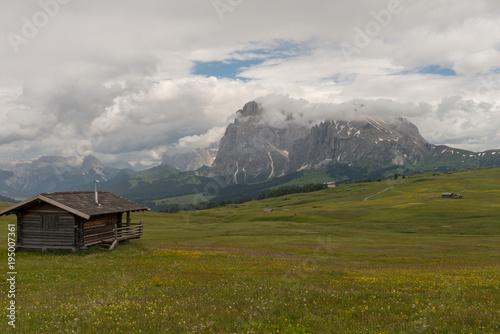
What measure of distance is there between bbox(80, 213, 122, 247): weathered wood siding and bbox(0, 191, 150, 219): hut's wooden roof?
1352mm

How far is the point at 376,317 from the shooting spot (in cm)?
1116

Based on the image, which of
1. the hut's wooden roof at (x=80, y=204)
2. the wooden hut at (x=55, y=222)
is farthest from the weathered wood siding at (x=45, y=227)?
the hut's wooden roof at (x=80, y=204)

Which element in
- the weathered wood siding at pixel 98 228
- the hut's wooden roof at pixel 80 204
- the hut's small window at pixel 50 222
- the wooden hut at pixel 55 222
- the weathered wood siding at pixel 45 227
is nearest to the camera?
the hut's wooden roof at pixel 80 204

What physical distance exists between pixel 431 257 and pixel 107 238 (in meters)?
38.5

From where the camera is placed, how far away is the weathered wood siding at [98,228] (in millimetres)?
36125

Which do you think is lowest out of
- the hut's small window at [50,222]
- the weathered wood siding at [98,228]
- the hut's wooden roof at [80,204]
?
the weathered wood siding at [98,228]

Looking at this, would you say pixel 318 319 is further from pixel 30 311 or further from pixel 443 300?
pixel 30 311

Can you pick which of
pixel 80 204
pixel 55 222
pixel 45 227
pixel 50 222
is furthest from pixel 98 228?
pixel 45 227

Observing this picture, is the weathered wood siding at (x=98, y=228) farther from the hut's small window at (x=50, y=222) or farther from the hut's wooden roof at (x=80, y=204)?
the hut's small window at (x=50, y=222)

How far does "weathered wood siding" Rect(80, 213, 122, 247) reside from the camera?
3612 centimetres

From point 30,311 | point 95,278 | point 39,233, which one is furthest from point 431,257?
point 39,233

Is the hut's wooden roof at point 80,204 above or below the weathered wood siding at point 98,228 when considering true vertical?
above

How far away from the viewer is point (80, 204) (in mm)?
36750

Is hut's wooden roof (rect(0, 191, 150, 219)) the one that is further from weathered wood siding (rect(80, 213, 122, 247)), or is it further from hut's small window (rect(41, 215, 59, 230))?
hut's small window (rect(41, 215, 59, 230))
